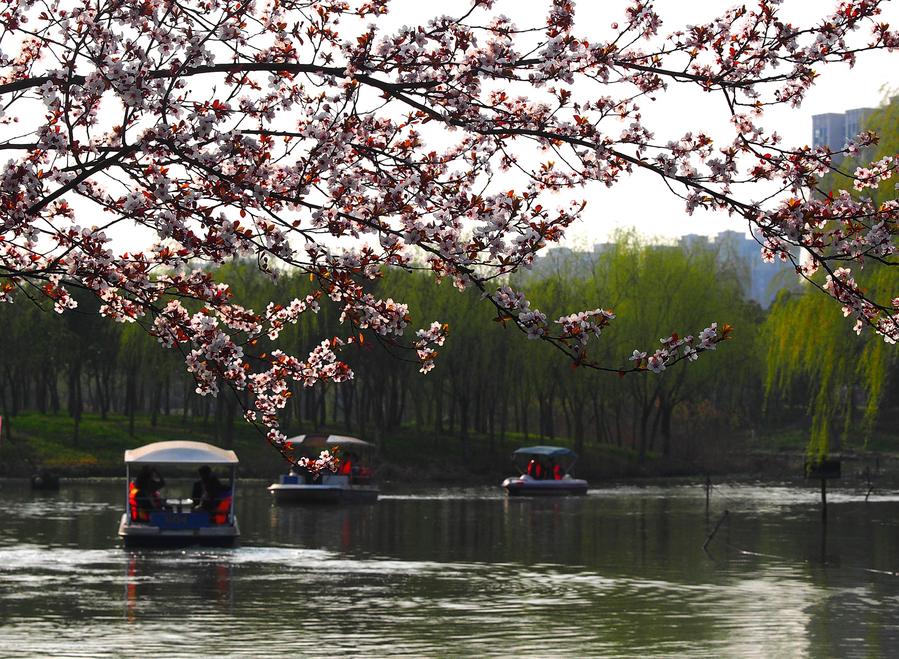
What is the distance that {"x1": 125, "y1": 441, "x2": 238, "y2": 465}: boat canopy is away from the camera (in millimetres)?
32500

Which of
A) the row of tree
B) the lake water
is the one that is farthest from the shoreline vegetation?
the lake water

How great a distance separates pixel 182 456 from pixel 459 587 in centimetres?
963

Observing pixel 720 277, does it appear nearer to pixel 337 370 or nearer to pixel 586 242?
pixel 586 242

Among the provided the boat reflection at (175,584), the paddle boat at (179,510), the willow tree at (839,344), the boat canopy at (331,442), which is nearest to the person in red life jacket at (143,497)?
the paddle boat at (179,510)

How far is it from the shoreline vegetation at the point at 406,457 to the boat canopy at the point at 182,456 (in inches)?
1290

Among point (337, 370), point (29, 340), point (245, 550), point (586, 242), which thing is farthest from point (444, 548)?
point (586, 242)

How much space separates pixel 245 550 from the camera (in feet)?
107

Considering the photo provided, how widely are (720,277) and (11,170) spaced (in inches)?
3291

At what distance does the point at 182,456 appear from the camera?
32.8 metres

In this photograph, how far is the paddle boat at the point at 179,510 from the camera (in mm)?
31984

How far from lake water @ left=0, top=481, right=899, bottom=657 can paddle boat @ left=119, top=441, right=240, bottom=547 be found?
426 millimetres

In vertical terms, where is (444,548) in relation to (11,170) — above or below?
below

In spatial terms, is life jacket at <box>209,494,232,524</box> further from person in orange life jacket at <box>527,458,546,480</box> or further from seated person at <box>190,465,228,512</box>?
person in orange life jacket at <box>527,458,546,480</box>

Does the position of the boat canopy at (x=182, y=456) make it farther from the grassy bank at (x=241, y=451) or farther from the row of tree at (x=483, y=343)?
the grassy bank at (x=241, y=451)
